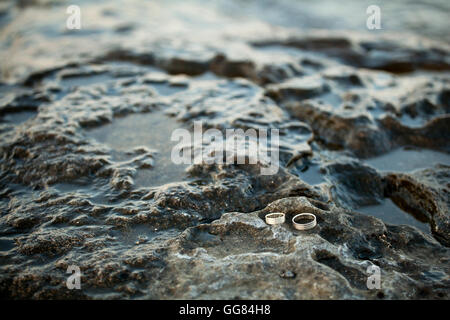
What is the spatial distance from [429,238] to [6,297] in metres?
2.73

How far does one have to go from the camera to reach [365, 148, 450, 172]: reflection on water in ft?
12.9

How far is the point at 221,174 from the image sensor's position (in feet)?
11.2

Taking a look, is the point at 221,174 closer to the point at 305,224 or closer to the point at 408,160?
the point at 305,224

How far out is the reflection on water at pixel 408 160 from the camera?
12.9 feet

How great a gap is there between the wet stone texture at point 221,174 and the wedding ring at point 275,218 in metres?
0.06

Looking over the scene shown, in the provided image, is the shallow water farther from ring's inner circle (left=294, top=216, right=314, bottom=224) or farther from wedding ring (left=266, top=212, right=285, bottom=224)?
wedding ring (left=266, top=212, right=285, bottom=224)

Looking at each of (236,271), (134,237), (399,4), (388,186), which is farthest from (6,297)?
(399,4)

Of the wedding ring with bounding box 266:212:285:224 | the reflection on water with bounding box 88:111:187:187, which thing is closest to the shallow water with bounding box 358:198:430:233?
the wedding ring with bounding box 266:212:285:224

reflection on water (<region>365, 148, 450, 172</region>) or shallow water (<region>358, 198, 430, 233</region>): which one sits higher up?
reflection on water (<region>365, 148, 450, 172</region>)

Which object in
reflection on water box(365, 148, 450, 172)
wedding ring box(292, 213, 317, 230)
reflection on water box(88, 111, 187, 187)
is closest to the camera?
wedding ring box(292, 213, 317, 230)

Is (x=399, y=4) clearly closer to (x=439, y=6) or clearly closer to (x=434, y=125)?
(x=439, y=6)

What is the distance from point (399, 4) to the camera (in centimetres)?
903

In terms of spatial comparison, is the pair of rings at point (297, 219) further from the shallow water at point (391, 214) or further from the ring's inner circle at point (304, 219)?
the shallow water at point (391, 214)

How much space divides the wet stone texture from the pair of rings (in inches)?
1.9
